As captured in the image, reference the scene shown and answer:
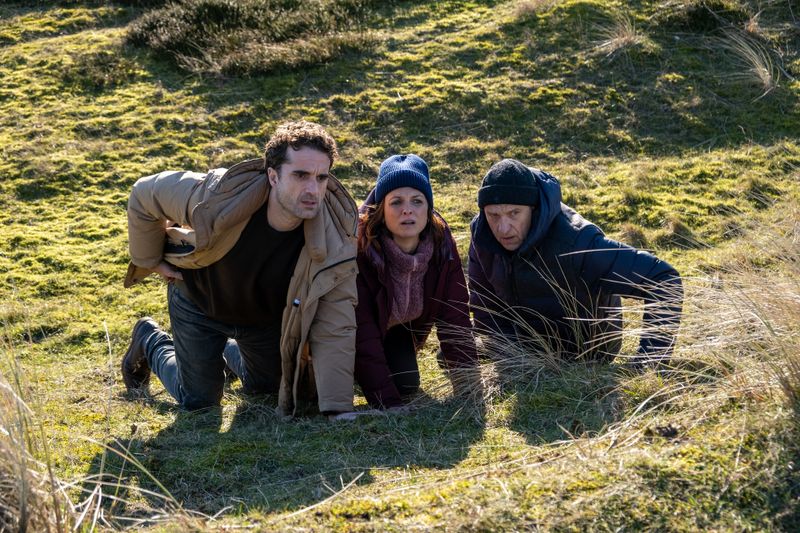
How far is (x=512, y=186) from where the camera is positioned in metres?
5.21

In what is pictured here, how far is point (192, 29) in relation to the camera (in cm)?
1159

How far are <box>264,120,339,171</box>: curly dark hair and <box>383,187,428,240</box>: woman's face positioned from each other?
1.62ft

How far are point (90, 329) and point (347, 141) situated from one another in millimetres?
3732

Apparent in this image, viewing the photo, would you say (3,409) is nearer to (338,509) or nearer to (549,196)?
(338,509)

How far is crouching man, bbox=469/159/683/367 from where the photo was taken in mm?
5102

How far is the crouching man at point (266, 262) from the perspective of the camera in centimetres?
493

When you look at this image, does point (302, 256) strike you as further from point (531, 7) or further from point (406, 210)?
point (531, 7)

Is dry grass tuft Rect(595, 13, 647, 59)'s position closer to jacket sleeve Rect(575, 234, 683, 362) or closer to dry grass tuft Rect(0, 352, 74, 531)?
jacket sleeve Rect(575, 234, 683, 362)

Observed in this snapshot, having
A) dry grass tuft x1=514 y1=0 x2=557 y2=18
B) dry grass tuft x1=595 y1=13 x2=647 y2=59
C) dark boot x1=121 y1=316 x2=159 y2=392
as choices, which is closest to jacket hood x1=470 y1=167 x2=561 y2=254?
dark boot x1=121 y1=316 x2=159 y2=392

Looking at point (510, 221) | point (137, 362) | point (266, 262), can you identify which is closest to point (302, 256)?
point (266, 262)

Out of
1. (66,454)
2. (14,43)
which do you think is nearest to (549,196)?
(66,454)

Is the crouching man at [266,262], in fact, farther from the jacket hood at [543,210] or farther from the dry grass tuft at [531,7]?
the dry grass tuft at [531,7]

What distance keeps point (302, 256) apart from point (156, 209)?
920 mm

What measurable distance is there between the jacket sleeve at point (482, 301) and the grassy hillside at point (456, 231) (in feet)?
1.54
